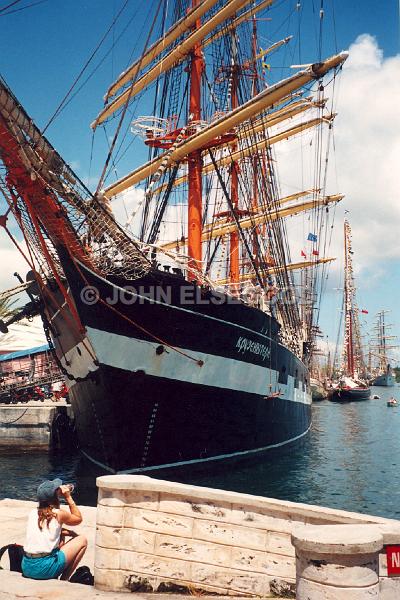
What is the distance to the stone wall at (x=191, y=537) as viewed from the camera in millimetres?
Answer: 5191

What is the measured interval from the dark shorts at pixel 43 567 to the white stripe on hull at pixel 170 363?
8799 millimetres

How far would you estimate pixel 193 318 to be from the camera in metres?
14.9

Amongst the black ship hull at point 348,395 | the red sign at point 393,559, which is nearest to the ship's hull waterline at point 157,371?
the red sign at point 393,559

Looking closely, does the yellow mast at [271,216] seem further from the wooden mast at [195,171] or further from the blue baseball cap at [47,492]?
the blue baseball cap at [47,492]

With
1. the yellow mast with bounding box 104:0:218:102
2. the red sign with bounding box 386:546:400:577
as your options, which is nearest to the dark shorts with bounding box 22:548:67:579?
the red sign with bounding box 386:546:400:577

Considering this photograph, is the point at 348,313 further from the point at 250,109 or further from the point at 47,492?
the point at 47,492

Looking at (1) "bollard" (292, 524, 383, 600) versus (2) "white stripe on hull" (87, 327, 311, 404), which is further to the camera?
(2) "white stripe on hull" (87, 327, 311, 404)

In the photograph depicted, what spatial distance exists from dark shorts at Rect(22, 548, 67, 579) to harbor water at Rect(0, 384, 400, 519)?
9.16 m

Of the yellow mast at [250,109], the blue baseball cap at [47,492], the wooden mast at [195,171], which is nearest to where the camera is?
the blue baseball cap at [47,492]

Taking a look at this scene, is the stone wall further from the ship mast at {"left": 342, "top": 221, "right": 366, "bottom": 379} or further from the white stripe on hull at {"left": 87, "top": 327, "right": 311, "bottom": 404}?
the ship mast at {"left": 342, "top": 221, "right": 366, "bottom": 379}

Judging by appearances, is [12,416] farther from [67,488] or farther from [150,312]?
[67,488]

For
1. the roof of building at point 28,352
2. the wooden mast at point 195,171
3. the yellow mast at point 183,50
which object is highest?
the yellow mast at point 183,50

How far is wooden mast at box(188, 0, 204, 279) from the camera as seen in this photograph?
827 inches

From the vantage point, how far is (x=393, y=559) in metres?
4.38
